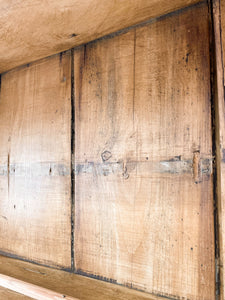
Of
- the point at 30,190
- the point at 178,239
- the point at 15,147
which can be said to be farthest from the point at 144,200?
the point at 15,147

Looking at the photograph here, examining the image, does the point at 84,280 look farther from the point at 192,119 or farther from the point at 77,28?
the point at 77,28

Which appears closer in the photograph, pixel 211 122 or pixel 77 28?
pixel 211 122

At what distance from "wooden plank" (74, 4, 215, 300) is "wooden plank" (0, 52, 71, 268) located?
65mm

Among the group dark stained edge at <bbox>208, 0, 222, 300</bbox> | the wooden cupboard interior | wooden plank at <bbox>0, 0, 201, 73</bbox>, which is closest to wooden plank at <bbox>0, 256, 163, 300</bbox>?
the wooden cupboard interior

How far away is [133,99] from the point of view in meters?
0.74

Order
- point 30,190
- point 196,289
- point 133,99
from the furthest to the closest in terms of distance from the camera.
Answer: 1. point 30,190
2. point 133,99
3. point 196,289

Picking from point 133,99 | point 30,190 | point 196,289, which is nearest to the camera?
point 196,289

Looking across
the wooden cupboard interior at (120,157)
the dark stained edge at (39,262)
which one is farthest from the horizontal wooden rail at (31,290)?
the dark stained edge at (39,262)

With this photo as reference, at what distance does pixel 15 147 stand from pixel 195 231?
2.40ft

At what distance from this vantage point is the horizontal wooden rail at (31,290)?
0.63 meters

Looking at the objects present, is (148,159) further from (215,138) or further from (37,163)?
(37,163)

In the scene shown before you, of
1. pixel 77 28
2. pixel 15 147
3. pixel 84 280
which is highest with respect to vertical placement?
pixel 77 28

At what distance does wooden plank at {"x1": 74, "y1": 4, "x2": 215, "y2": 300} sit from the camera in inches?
24.5

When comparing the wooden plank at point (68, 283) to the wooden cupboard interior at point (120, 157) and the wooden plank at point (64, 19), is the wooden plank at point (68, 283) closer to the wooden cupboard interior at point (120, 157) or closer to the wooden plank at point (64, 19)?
the wooden cupboard interior at point (120, 157)
